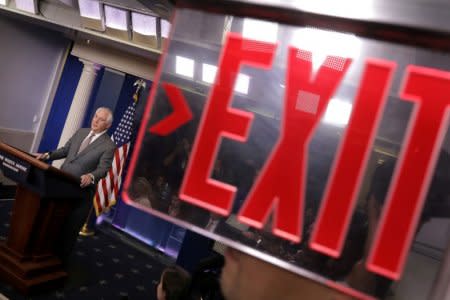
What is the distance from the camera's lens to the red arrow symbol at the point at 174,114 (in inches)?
39.1

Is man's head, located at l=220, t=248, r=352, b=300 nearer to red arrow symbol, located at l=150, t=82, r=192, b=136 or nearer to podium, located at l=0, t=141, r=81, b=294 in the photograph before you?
red arrow symbol, located at l=150, t=82, r=192, b=136

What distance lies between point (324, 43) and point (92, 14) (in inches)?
185

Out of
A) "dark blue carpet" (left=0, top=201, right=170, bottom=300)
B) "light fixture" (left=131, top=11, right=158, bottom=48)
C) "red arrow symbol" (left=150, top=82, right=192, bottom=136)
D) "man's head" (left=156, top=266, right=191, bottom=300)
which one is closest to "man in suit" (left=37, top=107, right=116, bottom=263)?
"dark blue carpet" (left=0, top=201, right=170, bottom=300)

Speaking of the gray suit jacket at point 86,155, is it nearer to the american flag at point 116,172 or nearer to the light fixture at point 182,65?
the american flag at point 116,172

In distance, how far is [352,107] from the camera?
861 mm

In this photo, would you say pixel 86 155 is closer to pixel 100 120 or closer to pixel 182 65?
pixel 100 120

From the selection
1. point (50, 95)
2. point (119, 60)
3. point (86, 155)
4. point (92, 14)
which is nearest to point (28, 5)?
point (92, 14)

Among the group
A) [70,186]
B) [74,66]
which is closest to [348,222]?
[70,186]

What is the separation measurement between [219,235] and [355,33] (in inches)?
23.3

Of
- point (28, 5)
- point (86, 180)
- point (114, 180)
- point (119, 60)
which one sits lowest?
point (114, 180)

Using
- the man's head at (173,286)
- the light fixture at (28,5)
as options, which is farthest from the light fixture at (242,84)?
the light fixture at (28,5)

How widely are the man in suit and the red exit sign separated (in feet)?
8.48

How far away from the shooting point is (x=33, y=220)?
3016 millimetres

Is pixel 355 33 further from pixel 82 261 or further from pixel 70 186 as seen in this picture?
pixel 82 261
